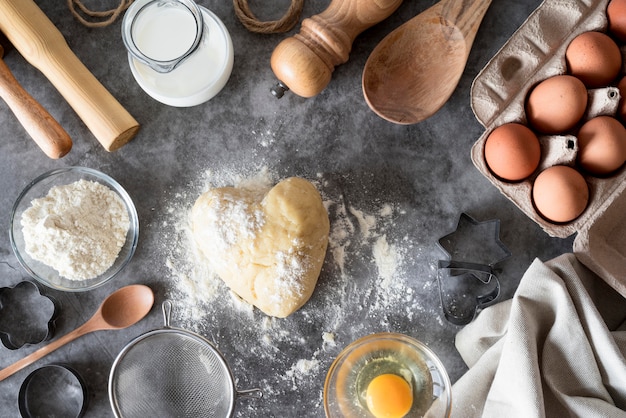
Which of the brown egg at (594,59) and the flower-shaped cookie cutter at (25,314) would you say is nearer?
the brown egg at (594,59)

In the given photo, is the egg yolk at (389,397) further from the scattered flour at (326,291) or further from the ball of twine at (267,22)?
the ball of twine at (267,22)

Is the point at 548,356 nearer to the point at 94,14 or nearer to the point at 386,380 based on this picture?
the point at 386,380

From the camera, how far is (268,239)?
156cm

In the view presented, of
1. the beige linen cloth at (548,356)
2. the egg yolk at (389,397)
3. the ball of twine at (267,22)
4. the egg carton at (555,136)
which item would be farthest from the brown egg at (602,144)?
the ball of twine at (267,22)

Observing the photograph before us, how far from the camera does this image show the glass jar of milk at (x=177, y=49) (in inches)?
Result: 60.0

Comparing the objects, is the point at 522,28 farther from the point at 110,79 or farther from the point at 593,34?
the point at 110,79

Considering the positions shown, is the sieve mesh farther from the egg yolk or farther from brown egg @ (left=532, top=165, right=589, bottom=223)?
brown egg @ (left=532, top=165, right=589, bottom=223)

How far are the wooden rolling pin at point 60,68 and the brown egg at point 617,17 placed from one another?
133cm

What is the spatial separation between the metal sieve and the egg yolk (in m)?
0.32

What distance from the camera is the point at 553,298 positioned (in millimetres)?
1551

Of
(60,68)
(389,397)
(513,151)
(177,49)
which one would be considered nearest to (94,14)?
(60,68)

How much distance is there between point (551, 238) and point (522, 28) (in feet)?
2.00

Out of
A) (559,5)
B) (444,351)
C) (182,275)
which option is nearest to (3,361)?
(182,275)

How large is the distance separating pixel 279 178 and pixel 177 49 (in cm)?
46
